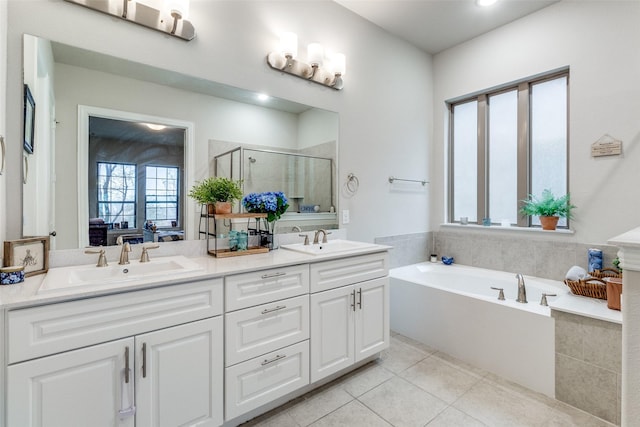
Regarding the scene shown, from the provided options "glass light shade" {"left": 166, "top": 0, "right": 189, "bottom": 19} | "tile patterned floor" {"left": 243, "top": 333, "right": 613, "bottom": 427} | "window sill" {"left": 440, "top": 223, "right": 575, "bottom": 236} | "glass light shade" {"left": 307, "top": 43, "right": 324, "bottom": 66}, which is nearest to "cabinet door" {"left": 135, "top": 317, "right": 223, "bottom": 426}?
"tile patterned floor" {"left": 243, "top": 333, "right": 613, "bottom": 427}

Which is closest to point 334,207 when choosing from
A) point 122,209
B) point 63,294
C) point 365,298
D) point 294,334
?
point 365,298

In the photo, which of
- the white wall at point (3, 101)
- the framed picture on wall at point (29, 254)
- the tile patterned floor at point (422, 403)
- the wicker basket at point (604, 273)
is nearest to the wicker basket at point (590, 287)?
the wicker basket at point (604, 273)

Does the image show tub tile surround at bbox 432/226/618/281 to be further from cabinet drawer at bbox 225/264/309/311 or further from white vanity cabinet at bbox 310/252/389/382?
cabinet drawer at bbox 225/264/309/311

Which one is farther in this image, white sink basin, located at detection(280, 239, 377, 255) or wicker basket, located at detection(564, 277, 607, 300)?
white sink basin, located at detection(280, 239, 377, 255)

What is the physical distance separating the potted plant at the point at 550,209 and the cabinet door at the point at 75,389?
303 centimetres

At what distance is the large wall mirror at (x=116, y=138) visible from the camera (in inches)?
57.5

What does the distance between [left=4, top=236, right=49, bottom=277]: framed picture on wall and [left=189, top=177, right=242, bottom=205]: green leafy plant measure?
0.72m

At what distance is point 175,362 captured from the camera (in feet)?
4.30

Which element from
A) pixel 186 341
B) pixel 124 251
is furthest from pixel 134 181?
pixel 186 341

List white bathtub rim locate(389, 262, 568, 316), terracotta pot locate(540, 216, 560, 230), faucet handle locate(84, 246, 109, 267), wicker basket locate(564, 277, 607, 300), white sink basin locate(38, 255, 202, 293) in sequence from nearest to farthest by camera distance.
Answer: white sink basin locate(38, 255, 202, 293), faucet handle locate(84, 246, 109, 267), wicker basket locate(564, 277, 607, 300), white bathtub rim locate(389, 262, 568, 316), terracotta pot locate(540, 216, 560, 230)

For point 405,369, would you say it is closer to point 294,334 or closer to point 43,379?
point 294,334

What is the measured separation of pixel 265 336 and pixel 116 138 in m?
1.34

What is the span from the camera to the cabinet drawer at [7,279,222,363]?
1027mm

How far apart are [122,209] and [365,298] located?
157cm
